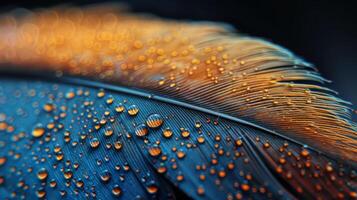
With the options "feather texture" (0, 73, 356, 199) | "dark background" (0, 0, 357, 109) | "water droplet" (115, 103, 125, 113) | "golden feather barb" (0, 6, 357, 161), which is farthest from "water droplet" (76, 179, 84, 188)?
"dark background" (0, 0, 357, 109)

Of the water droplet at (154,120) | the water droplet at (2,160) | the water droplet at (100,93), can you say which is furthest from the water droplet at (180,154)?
the water droplet at (2,160)

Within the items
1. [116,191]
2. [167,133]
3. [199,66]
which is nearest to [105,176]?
[116,191]

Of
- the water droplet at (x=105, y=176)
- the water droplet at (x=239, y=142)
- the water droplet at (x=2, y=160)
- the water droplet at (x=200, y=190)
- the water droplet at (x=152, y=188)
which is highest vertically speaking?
the water droplet at (x=239, y=142)

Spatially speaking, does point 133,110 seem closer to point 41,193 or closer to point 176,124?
point 176,124

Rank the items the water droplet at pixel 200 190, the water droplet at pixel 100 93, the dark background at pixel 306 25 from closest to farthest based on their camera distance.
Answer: the water droplet at pixel 200 190
the water droplet at pixel 100 93
the dark background at pixel 306 25

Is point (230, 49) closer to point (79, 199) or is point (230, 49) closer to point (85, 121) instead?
point (85, 121)

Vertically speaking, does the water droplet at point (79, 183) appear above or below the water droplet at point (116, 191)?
below

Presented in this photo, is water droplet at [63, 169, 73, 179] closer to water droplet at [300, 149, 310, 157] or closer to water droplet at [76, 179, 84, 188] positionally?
water droplet at [76, 179, 84, 188]

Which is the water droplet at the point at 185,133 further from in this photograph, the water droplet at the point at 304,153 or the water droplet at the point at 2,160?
the water droplet at the point at 2,160

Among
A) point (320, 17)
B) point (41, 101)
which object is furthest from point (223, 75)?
A: point (320, 17)
